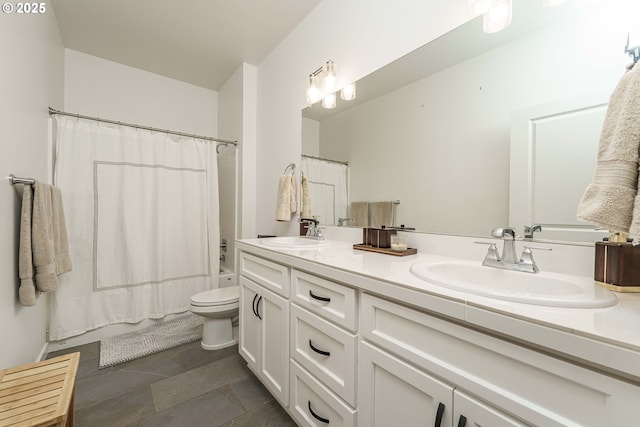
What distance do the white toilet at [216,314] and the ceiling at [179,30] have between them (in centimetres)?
217

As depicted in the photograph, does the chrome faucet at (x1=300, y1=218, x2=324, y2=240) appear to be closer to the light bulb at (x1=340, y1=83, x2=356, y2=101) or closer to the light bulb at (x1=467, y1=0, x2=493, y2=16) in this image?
the light bulb at (x1=340, y1=83, x2=356, y2=101)

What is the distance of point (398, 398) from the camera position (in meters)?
0.75

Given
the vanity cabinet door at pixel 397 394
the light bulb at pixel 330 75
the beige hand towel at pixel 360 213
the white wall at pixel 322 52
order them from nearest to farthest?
the vanity cabinet door at pixel 397 394, the white wall at pixel 322 52, the beige hand towel at pixel 360 213, the light bulb at pixel 330 75

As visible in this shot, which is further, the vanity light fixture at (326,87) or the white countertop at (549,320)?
the vanity light fixture at (326,87)

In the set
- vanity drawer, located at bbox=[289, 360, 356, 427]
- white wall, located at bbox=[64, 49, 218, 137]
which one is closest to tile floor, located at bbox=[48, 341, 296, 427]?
vanity drawer, located at bbox=[289, 360, 356, 427]

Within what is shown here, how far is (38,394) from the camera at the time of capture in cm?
84

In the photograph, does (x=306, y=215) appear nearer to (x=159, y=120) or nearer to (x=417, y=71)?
(x=417, y=71)

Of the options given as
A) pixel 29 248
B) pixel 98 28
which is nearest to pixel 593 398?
pixel 29 248

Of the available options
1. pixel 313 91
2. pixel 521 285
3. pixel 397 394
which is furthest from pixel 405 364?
pixel 313 91

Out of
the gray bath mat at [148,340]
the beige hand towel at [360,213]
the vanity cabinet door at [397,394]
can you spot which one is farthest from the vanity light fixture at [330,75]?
the gray bath mat at [148,340]

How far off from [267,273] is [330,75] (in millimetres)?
1336

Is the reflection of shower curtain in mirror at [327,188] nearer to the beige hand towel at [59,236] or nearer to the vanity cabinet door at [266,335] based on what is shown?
the vanity cabinet door at [266,335]

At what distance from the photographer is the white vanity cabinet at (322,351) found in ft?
2.93

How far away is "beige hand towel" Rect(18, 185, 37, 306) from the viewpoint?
1.29 metres
